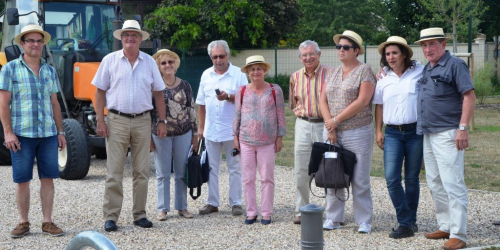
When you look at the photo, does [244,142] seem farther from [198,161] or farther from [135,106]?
[135,106]

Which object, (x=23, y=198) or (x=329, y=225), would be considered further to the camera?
(x=329, y=225)

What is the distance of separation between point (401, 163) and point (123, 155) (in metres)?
2.72

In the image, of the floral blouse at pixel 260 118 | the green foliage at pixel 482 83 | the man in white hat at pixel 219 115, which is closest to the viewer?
the floral blouse at pixel 260 118

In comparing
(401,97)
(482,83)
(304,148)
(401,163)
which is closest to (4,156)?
(304,148)

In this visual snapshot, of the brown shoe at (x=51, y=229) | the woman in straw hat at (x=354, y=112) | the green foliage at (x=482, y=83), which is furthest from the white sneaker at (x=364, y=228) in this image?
the green foliage at (x=482, y=83)

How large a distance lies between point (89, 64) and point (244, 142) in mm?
4716

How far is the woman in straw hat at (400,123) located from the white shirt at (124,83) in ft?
7.40

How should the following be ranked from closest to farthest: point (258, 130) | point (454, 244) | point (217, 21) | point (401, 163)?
point (454, 244) → point (401, 163) → point (258, 130) → point (217, 21)

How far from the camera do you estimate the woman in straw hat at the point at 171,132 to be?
8.09m

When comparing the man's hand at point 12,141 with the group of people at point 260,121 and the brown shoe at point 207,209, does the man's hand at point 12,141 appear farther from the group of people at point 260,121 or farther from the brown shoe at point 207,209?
the brown shoe at point 207,209

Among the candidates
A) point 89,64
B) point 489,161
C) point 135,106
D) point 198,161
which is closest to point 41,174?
point 135,106

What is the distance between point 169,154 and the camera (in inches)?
Answer: 320

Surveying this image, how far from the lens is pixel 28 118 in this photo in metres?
7.17

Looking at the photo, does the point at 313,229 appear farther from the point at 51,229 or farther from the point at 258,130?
the point at 51,229
